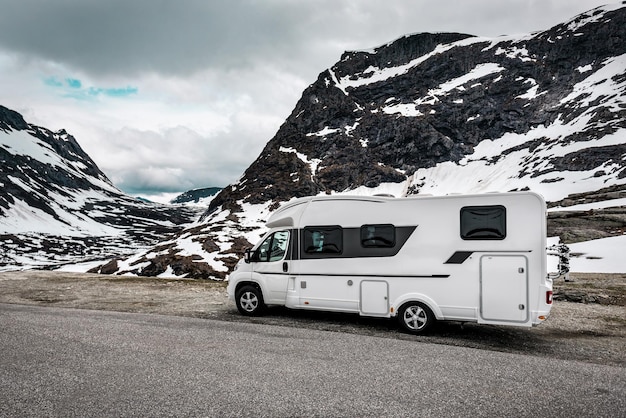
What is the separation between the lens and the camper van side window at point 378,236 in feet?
35.8

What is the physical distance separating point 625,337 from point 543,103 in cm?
17424

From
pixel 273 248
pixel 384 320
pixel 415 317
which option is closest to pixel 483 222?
pixel 415 317

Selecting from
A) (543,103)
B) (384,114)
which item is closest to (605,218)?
(543,103)

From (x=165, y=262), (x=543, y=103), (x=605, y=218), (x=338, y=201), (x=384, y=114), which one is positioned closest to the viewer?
(x=338, y=201)

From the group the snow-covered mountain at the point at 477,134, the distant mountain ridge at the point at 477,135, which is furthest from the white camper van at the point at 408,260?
the snow-covered mountain at the point at 477,134

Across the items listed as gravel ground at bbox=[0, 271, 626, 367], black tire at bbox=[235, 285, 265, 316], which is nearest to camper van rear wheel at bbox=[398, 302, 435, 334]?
gravel ground at bbox=[0, 271, 626, 367]

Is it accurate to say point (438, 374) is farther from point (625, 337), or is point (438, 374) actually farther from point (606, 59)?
point (606, 59)

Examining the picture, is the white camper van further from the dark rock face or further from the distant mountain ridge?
the dark rock face

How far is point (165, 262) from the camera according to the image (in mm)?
77688

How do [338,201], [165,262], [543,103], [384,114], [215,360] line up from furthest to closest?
1. [384,114]
2. [543,103]
3. [165,262]
4. [338,201]
5. [215,360]

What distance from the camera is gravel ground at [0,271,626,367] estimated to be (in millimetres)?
10109

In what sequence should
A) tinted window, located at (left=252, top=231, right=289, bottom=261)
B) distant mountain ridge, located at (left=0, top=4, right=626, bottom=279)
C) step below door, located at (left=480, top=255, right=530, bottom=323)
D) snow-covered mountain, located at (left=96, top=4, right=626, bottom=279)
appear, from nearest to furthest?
step below door, located at (left=480, top=255, right=530, bottom=323), tinted window, located at (left=252, top=231, right=289, bottom=261), distant mountain ridge, located at (left=0, top=4, right=626, bottom=279), snow-covered mountain, located at (left=96, top=4, right=626, bottom=279)

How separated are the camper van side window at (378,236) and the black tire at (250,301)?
3.64m

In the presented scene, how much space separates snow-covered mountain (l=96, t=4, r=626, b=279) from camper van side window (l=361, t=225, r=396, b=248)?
91.5 m
